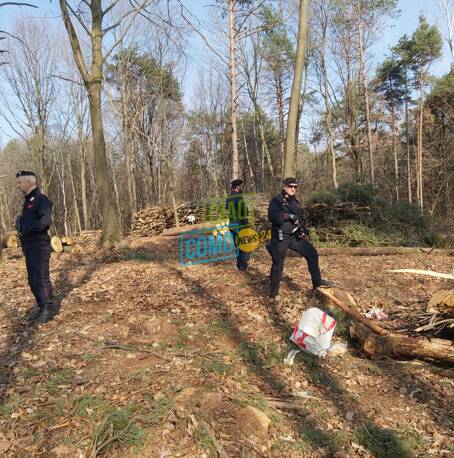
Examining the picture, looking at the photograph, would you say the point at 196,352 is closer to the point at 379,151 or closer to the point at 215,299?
the point at 215,299

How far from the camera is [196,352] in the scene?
409 centimetres

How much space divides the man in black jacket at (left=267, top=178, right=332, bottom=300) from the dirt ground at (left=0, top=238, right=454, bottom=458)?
2.15ft

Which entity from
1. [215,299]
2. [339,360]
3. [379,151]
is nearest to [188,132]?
[379,151]

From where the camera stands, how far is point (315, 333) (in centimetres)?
414

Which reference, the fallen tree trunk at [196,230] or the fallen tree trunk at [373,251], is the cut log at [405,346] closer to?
the fallen tree trunk at [373,251]

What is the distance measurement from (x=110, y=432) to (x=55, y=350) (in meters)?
1.76

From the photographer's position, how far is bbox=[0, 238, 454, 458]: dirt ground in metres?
2.78

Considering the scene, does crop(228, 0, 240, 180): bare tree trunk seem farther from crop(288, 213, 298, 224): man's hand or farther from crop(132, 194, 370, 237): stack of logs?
crop(288, 213, 298, 224): man's hand

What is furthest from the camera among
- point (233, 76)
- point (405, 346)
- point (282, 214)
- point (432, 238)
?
point (233, 76)

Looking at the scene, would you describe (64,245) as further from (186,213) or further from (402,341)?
(402,341)

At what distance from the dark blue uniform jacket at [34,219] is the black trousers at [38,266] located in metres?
0.08

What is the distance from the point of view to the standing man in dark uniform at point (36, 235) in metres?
4.61

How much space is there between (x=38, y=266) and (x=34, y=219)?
651 millimetres

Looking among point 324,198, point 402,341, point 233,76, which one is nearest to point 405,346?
point 402,341
